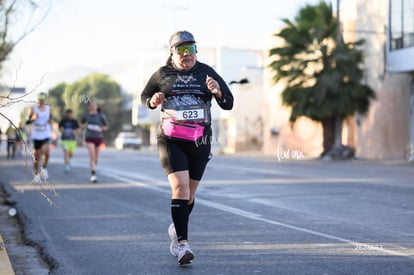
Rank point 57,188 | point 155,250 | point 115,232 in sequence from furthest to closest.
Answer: point 57,188
point 115,232
point 155,250

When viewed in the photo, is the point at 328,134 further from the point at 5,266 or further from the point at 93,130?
the point at 5,266

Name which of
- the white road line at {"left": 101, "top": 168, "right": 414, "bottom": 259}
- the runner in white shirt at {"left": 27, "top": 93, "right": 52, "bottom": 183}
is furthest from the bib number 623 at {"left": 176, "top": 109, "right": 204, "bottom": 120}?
the runner in white shirt at {"left": 27, "top": 93, "right": 52, "bottom": 183}

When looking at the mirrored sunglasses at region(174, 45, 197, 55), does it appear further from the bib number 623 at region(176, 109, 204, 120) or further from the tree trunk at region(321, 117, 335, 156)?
the tree trunk at region(321, 117, 335, 156)

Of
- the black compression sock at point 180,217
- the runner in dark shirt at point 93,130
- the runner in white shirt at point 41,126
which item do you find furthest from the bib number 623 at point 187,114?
the runner in dark shirt at point 93,130

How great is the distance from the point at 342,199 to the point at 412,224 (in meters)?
3.53

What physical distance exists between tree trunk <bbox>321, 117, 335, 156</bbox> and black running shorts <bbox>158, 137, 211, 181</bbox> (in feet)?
97.6

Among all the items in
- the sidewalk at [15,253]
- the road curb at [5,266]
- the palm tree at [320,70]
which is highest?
the palm tree at [320,70]

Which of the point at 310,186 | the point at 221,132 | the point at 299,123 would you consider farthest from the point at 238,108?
the point at 310,186

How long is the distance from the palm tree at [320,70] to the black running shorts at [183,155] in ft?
89.1

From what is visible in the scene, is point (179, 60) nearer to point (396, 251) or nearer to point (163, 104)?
point (163, 104)

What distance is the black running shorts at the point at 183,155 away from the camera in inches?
257

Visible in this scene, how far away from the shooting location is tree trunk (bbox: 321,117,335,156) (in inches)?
1423

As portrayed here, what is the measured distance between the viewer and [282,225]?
29.1ft

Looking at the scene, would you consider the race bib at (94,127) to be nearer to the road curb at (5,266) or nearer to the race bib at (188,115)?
the road curb at (5,266)
